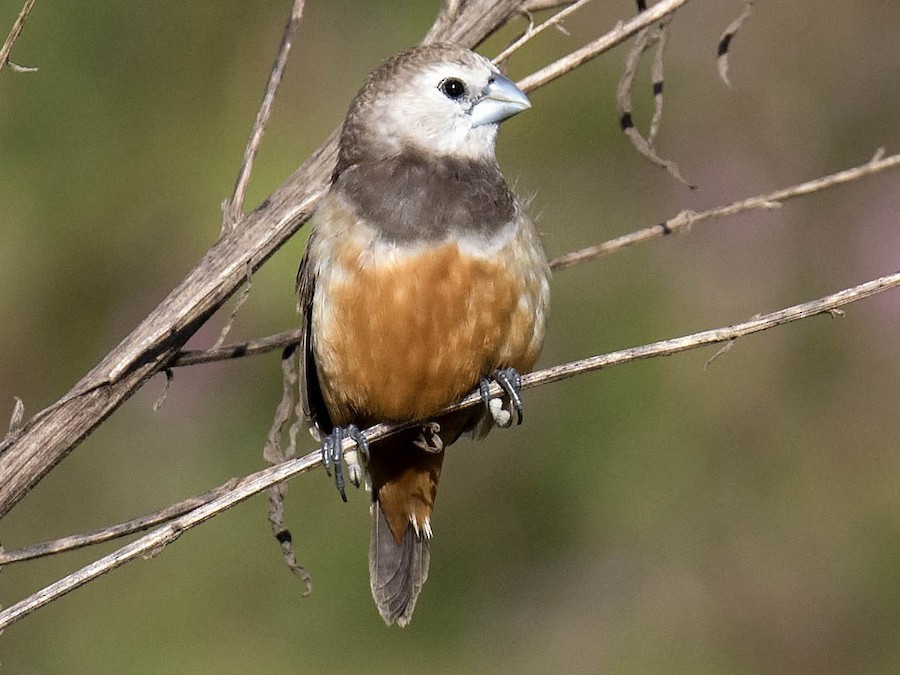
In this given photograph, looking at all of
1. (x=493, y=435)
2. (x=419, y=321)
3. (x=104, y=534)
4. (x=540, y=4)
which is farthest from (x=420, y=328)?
(x=493, y=435)

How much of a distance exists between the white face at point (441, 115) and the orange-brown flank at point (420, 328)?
0.44 metres

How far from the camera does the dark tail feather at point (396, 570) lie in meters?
4.05

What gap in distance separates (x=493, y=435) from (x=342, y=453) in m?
1.35

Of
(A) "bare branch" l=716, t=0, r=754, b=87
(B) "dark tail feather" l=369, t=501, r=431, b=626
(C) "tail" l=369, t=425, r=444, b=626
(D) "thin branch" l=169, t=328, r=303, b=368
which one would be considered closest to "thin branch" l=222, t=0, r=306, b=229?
(D) "thin branch" l=169, t=328, r=303, b=368

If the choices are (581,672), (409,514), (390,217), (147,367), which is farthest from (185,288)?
(581,672)

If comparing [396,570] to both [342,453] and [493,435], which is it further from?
[493,435]

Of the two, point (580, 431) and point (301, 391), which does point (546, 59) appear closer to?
point (580, 431)

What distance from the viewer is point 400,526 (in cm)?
408

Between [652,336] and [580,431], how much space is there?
1.39 ft

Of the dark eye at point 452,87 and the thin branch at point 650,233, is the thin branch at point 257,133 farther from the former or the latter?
the dark eye at point 452,87

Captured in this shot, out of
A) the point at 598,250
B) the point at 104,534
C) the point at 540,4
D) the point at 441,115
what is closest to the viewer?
the point at 104,534

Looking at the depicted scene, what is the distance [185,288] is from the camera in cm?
285

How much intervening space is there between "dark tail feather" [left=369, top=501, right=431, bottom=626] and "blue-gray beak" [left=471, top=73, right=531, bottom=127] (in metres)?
1.28

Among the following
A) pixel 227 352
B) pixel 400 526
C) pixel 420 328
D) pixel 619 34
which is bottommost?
pixel 400 526
